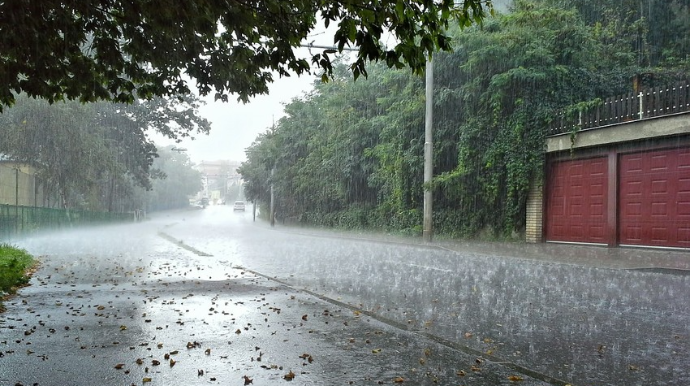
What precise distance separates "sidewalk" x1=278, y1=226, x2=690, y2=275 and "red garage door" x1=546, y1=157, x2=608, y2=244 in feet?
1.61

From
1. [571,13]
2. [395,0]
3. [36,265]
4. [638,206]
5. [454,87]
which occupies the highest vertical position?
[571,13]

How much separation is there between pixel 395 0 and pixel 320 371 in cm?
309

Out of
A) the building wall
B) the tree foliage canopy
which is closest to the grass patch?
the tree foliage canopy

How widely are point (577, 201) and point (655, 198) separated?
287 cm

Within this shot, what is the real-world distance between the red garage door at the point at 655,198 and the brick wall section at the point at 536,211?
3070 mm

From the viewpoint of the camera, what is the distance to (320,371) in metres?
4.74

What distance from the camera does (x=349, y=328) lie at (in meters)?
6.46

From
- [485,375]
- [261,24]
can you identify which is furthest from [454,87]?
[485,375]

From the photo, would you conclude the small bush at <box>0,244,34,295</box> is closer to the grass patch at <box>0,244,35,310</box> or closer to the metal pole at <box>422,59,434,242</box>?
the grass patch at <box>0,244,35,310</box>

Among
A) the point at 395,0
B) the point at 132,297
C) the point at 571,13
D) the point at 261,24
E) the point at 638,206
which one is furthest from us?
the point at 571,13

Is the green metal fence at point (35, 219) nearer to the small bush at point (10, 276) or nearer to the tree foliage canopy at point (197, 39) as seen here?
the small bush at point (10, 276)

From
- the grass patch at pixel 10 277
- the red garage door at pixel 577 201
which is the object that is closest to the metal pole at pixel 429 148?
the red garage door at pixel 577 201

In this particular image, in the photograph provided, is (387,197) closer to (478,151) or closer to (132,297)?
(478,151)

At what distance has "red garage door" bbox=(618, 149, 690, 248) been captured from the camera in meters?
15.1
